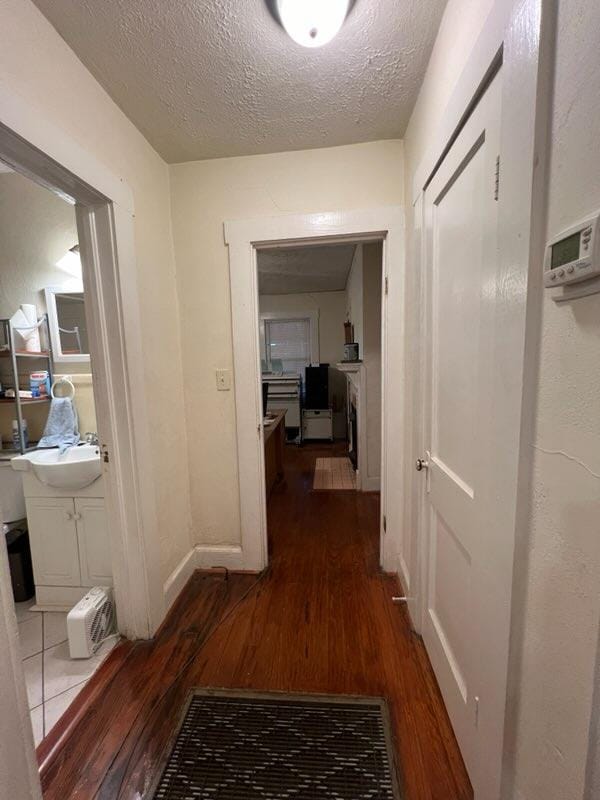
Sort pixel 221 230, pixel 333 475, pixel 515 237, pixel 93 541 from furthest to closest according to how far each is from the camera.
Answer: pixel 333 475, pixel 221 230, pixel 93 541, pixel 515 237

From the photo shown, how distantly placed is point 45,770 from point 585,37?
2.21 meters

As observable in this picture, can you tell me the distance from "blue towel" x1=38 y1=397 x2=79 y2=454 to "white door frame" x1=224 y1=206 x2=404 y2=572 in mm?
1089

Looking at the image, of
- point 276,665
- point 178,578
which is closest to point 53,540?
point 178,578

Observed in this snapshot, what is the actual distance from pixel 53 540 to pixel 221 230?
1931 mm

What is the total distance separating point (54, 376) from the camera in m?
2.13

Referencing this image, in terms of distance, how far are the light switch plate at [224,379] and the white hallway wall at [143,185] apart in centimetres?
23

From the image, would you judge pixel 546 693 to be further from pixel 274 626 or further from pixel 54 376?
pixel 54 376

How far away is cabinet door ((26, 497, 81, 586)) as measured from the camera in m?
1.71

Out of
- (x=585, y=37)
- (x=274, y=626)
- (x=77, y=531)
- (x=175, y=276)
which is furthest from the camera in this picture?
(x=175, y=276)

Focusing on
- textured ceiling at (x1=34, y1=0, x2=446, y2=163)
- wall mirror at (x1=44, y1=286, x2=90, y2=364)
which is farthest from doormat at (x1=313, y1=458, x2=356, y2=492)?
textured ceiling at (x1=34, y1=0, x2=446, y2=163)

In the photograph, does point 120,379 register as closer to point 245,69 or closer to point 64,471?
point 64,471

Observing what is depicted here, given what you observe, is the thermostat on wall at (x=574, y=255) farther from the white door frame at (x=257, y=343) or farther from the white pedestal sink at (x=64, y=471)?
the white pedestal sink at (x=64, y=471)

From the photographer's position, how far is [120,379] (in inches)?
55.6

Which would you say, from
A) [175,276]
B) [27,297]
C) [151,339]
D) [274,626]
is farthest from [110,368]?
[274,626]
